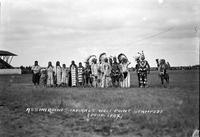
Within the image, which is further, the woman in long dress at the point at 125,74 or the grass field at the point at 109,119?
the woman in long dress at the point at 125,74

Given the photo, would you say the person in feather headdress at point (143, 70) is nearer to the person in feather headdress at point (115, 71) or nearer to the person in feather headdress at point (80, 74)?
the person in feather headdress at point (115, 71)

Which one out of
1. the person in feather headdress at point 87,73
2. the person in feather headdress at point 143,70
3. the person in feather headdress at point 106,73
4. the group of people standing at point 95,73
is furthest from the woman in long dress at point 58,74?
the person in feather headdress at point 143,70

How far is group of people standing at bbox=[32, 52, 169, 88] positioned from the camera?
14130mm

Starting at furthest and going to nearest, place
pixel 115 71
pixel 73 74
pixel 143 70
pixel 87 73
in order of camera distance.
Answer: pixel 73 74, pixel 87 73, pixel 115 71, pixel 143 70

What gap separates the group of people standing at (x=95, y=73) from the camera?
1413 centimetres

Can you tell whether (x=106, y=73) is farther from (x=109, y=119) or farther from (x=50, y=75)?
(x=109, y=119)

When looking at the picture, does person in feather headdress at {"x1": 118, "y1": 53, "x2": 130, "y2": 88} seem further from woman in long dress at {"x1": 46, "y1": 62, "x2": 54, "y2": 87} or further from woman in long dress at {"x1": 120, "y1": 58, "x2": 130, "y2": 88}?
woman in long dress at {"x1": 46, "y1": 62, "x2": 54, "y2": 87}

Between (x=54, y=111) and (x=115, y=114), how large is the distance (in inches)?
74.4

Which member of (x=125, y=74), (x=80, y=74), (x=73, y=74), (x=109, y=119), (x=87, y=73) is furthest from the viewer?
(x=73, y=74)

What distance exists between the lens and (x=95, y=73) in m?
15.8

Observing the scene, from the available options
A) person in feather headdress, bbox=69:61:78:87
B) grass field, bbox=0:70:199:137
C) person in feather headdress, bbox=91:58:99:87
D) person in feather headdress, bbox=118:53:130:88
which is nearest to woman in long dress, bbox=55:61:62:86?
person in feather headdress, bbox=69:61:78:87

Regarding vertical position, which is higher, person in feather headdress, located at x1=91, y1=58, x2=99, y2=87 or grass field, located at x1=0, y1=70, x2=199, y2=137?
person in feather headdress, located at x1=91, y1=58, x2=99, y2=87

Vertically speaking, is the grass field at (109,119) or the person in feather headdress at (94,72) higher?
the person in feather headdress at (94,72)

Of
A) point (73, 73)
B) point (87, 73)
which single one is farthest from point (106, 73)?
point (73, 73)
